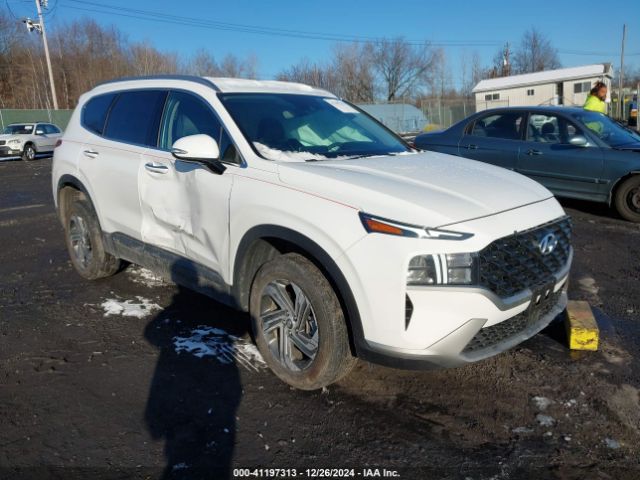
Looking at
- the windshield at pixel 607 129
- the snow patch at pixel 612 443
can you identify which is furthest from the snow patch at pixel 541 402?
the windshield at pixel 607 129

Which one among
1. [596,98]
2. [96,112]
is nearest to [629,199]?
[596,98]

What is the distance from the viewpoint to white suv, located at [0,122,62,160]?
845 inches

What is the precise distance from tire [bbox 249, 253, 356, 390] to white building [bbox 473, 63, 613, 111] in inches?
1689

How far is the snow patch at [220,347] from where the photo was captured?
3514mm

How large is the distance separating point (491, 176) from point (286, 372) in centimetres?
179

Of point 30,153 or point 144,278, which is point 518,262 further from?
point 30,153

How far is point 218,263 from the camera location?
11.2 ft

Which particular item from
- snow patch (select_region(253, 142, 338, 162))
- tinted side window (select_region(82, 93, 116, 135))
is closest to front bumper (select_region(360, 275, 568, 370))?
snow patch (select_region(253, 142, 338, 162))

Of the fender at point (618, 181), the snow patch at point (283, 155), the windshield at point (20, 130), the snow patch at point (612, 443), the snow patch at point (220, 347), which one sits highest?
the windshield at point (20, 130)

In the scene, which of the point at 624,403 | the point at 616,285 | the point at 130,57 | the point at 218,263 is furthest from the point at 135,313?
the point at 130,57

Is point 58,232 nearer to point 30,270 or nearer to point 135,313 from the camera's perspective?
point 30,270

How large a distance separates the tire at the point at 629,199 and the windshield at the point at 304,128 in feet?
15.3

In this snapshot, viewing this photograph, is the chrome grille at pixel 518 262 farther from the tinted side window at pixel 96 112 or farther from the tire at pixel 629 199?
the tire at pixel 629 199

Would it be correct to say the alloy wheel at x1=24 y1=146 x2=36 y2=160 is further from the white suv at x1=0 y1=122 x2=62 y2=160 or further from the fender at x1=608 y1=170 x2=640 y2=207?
the fender at x1=608 y1=170 x2=640 y2=207
